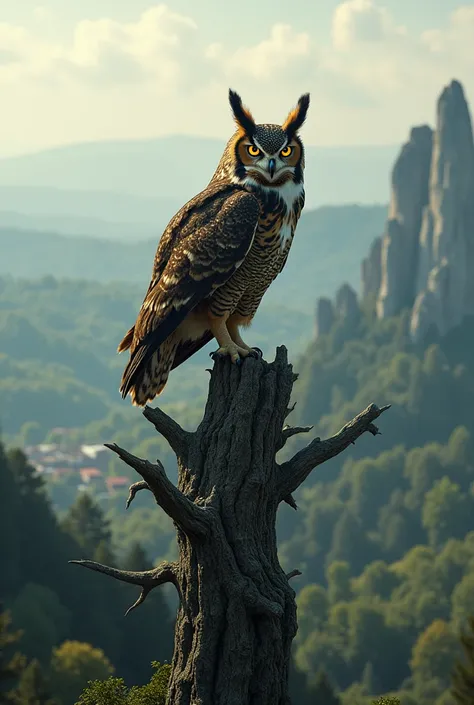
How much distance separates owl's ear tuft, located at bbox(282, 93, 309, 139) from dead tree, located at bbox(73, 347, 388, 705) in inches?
85.0

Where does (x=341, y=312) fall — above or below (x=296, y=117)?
above

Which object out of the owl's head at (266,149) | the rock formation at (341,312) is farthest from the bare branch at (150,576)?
the rock formation at (341,312)

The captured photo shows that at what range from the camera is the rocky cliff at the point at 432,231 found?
171 meters

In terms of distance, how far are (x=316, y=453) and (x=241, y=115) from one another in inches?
131

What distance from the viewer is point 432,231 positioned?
6806 inches

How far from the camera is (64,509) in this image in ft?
564

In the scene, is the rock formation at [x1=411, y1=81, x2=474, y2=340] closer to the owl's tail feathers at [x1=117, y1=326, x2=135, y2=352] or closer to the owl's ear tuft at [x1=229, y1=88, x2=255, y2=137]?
the owl's tail feathers at [x1=117, y1=326, x2=135, y2=352]

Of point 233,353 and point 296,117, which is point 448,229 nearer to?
point 296,117

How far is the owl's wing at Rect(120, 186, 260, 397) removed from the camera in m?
11.9

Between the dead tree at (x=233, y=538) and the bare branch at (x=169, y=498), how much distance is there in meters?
0.01

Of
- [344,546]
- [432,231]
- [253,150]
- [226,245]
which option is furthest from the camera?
[432,231]

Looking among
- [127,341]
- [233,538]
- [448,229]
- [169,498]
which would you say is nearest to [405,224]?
[448,229]

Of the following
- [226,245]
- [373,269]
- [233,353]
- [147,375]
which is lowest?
[233,353]

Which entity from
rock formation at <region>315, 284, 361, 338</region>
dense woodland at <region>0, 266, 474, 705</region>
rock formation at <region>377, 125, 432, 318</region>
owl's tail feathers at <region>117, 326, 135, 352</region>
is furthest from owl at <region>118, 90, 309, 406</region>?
rock formation at <region>315, 284, 361, 338</region>
